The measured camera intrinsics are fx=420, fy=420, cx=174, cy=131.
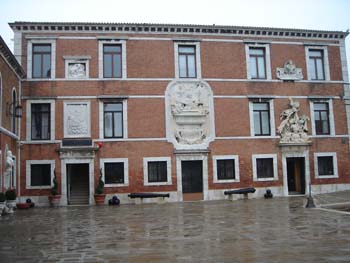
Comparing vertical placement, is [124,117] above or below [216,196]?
above

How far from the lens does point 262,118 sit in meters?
27.1

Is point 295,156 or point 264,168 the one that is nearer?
point 264,168

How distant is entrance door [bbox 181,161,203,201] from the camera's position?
2533 cm

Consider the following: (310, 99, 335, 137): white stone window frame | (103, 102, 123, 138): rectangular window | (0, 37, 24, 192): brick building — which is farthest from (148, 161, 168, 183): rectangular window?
(310, 99, 335, 137): white stone window frame

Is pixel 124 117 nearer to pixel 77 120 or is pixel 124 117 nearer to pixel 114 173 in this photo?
pixel 77 120

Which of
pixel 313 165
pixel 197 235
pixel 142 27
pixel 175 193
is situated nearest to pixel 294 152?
pixel 313 165

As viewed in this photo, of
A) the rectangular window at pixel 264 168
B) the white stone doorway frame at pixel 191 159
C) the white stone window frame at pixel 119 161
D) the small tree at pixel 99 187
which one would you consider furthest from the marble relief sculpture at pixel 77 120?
the rectangular window at pixel 264 168

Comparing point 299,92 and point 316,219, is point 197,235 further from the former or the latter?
point 299,92

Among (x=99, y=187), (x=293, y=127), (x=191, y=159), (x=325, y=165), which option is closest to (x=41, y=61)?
(x=99, y=187)

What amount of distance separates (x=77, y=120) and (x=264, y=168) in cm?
1191

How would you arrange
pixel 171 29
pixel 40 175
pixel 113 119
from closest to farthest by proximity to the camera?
1. pixel 40 175
2. pixel 113 119
3. pixel 171 29

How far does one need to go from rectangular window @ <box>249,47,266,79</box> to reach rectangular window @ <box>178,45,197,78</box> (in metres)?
3.80

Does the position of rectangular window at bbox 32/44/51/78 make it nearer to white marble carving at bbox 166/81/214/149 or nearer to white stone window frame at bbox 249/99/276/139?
white marble carving at bbox 166/81/214/149

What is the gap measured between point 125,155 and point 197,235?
48.7 ft
